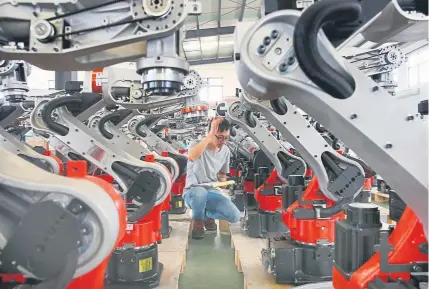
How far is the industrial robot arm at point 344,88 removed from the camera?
5.90 feet

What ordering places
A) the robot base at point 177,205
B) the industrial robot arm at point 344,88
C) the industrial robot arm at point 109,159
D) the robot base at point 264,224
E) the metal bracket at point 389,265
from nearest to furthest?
the industrial robot arm at point 344,88, the metal bracket at point 389,265, the industrial robot arm at point 109,159, the robot base at point 264,224, the robot base at point 177,205

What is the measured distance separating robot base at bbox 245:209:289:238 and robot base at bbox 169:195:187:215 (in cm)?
248

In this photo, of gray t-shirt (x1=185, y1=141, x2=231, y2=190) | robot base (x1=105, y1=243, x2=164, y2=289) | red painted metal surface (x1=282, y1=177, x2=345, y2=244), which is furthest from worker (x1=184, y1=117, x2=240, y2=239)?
robot base (x1=105, y1=243, x2=164, y2=289)

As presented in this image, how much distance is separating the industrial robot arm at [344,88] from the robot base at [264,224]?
4.43 meters

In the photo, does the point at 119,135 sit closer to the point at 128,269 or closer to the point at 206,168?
the point at 206,168

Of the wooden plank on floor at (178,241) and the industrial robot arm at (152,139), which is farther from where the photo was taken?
the industrial robot arm at (152,139)

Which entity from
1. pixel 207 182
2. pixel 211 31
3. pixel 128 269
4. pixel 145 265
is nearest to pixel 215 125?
pixel 207 182

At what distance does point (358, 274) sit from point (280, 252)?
75.8 inches

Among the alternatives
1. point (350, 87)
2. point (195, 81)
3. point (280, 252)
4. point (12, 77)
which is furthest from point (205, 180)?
point (350, 87)

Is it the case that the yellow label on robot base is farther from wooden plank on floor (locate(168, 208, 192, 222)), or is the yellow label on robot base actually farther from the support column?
the support column

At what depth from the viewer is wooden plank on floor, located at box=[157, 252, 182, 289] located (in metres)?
4.29

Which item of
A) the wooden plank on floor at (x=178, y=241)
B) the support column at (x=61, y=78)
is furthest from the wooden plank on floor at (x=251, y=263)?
the support column at (x=61, y=78)

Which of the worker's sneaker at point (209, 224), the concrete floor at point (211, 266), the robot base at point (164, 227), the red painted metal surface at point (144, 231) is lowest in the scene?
the concrete floor at point (211, 266)

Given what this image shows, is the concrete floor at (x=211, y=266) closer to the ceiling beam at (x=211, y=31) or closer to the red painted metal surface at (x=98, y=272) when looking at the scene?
the red painted metal surface at (x=98, y=272)
